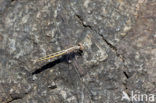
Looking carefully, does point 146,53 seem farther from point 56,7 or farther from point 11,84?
point 11,84

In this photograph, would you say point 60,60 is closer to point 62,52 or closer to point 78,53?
point 62,52

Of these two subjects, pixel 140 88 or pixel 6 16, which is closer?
pixel 140 88

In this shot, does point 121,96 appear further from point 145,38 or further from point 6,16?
point 6,16

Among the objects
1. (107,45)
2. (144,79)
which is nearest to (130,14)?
(107,45)

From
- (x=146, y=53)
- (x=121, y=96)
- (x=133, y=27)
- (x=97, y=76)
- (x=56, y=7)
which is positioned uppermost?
(x=56, y=7)

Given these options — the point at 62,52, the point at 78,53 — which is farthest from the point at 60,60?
the point at 78,53

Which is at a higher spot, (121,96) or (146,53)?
(146,53)
